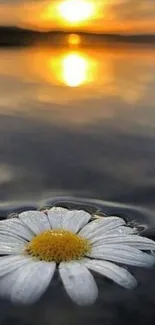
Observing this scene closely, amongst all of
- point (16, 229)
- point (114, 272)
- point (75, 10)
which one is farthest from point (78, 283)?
point (75, 10)

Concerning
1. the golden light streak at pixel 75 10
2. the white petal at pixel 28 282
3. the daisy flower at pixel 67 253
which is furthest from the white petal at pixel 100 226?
the golden light streak at pixel 75 10

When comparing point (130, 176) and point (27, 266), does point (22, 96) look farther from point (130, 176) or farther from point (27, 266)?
point (27, 266)

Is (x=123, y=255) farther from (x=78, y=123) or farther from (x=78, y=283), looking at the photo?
(x=78, y=123)

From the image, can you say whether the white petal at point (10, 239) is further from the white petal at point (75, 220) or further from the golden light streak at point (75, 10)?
the golden light streak at point (75, 10)

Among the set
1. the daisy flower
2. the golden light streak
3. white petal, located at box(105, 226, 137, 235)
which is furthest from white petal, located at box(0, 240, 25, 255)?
the golden light streak

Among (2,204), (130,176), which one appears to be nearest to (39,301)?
(2,204)

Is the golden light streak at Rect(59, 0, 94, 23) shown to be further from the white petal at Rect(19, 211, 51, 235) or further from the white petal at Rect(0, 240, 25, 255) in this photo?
the white petal at Rect(0, 240, 25, 255)
